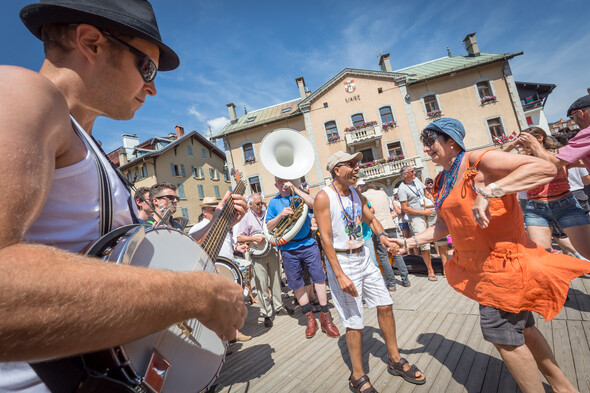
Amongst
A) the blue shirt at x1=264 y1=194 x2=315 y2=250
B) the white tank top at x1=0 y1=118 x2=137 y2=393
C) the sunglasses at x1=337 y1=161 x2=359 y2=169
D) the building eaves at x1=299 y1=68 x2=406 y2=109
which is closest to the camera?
the white tank top at x1=0 y1=118 x2=137 y2=393

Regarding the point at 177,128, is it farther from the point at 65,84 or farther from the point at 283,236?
the point at 65,84

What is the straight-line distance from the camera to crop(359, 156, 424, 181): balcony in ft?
63.4

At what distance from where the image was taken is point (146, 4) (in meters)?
1.13

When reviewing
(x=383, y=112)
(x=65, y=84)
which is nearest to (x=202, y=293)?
(x=65, y=84)

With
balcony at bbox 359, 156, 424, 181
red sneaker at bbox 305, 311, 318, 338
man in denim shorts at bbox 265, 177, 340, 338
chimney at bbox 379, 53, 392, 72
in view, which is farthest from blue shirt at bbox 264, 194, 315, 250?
→ chimney at bbox 379, 53, 392, 72

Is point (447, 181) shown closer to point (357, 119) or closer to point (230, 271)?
point (230, 271)

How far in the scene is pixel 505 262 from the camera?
5.99 feet

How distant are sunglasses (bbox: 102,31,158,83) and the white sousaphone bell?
323cm

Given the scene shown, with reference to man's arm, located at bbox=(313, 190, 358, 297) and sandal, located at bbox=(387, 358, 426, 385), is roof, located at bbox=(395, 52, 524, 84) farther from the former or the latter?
sandal, located at bbox=(387, 358, 426, 385)

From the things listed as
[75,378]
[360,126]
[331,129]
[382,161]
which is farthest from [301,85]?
[75,378]

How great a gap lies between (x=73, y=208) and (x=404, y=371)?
9.80 ft

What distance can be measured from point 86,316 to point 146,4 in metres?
1.23

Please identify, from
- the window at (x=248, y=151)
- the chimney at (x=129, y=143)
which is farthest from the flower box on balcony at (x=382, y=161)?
the chimney at (x=129, y=143)

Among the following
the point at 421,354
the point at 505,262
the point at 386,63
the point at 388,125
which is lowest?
the point at 421,354
